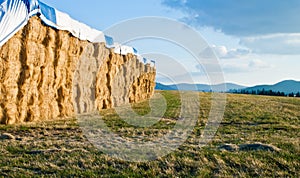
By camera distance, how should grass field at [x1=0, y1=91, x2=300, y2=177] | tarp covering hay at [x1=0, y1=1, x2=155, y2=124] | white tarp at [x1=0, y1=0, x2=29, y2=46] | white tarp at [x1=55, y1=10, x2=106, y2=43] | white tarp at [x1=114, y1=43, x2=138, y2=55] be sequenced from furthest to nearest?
white tarp at [x1=114, y1=43, x2=138, y2=55] → white tarp at [x1=55, y1=10, x2=106, y2=43] → tarp covering hay at [x1=0, y1=1, x2=155, y2=124] → white tarp at [x1=0, y1=0, x2=29, y2=46] → grass field at [x1=0, y1=91, x2=300, y2=177]

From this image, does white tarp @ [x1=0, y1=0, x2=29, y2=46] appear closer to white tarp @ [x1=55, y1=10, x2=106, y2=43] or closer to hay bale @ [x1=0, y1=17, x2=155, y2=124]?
hay bale @ [x1=0, y1=17, x2=155, y2=124]

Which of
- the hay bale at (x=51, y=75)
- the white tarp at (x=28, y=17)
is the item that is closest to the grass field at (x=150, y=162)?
the hay bale at (x=51, y=75)

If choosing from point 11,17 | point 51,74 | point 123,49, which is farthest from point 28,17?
point 123,49

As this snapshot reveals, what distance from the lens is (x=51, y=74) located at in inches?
524

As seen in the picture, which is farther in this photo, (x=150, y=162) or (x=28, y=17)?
(x=28, y=17)

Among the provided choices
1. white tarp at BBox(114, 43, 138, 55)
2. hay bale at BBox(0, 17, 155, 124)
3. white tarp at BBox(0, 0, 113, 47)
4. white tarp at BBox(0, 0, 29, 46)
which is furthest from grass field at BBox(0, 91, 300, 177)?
white tarp at BBox(114, 43, 138, 55)

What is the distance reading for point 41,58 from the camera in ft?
40.2

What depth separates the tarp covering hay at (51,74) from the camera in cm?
1085

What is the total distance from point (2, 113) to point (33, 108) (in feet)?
4.79

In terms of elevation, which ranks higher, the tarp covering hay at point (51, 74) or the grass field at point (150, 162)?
the tarp covering hay at point (51, 74)

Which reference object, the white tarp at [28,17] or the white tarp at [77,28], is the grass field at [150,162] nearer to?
the white tarp at [28,17]

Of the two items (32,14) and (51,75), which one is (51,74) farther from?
(32,14)

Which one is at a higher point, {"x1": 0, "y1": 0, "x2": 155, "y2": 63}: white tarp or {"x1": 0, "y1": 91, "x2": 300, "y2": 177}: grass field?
{"x1": 0, "y1": 0, "x2": 155, "y2": 63}: white tarp

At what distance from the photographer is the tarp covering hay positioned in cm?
1085
